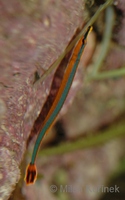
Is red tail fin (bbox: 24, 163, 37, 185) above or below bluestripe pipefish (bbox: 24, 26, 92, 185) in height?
below

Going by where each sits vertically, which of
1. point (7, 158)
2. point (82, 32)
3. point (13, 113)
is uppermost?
point (82, 32)

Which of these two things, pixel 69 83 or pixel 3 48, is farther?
pixel 69 83

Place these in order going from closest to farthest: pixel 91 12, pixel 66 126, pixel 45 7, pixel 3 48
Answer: pixel 3 48 < pixel 45 7 < pixel 91 12 < pixel 66 126

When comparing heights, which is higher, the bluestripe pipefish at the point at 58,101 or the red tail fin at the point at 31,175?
the bluestripe pipefish at the point at 58,101

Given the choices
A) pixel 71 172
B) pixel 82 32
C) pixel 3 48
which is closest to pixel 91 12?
pixel 82 32

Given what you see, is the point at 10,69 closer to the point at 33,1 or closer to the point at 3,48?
the point at 3,48

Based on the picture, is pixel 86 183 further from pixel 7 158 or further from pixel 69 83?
pixel 7 158

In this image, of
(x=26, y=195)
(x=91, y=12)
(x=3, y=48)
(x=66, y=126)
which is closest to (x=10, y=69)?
(x=3, y=48)

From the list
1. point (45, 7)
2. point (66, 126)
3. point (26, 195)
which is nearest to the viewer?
point (45, 7)

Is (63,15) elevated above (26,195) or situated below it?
above

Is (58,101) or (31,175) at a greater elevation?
(58,101)
